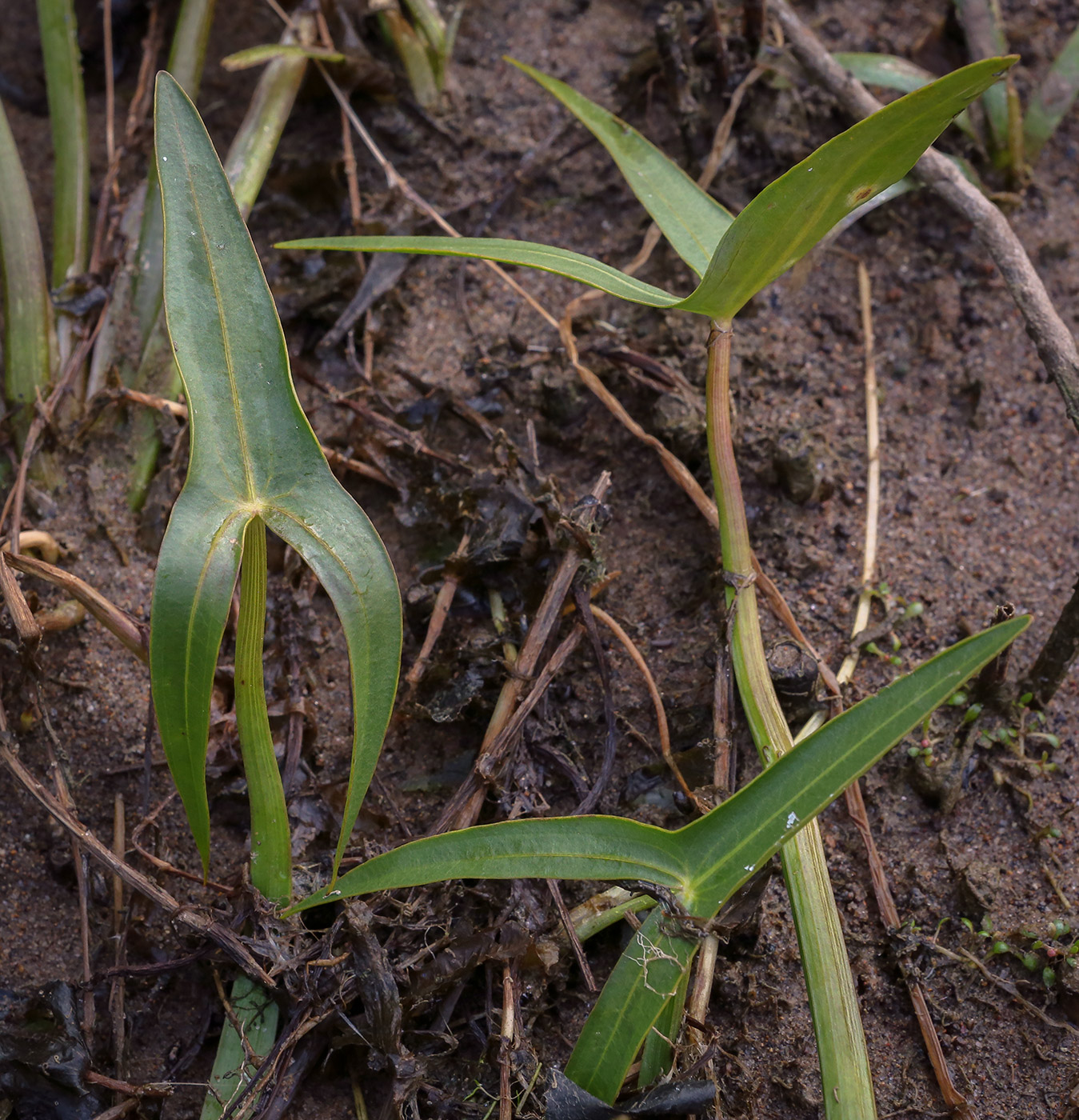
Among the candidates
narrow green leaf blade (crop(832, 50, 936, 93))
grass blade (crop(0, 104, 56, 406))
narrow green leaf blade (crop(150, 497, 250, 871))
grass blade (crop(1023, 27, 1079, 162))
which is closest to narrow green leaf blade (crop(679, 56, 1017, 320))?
narrow green leaf blade (crop(150, 497, 250, 871))

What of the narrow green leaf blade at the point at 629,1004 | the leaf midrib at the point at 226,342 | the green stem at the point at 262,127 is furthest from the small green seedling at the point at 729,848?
the green stem at the point at 262,127

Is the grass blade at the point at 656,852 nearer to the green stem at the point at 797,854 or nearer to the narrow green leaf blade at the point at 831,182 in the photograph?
the green stem at the point at 797,854

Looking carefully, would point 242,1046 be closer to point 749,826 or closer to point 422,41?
point 749,826

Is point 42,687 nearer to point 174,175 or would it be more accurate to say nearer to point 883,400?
point 174,175

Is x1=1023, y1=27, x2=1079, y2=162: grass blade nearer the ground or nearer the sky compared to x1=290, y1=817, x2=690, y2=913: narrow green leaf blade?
nearer the sky

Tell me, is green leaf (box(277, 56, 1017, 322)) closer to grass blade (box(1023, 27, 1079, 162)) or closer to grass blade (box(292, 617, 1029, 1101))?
grass blade (box(292, 617, 1029, 1101))

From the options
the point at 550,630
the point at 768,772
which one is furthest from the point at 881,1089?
the point at 550,630

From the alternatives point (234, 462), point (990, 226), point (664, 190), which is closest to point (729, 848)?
point (234, 462)
